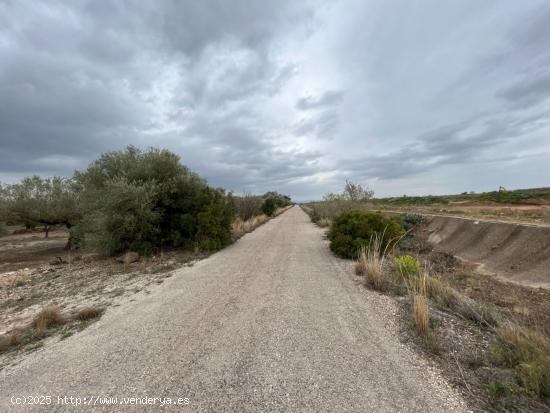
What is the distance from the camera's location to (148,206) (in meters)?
10.4

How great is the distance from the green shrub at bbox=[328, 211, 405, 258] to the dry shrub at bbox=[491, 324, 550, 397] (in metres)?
5.64

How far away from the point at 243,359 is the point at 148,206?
28.1 feet

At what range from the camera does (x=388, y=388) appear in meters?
2.77

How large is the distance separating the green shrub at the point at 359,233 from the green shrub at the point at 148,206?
17.1 feet

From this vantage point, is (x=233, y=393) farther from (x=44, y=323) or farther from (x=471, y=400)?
(x=44, y=323)

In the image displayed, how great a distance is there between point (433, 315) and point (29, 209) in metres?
25.1

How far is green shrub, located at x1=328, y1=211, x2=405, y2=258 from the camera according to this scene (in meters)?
9.35

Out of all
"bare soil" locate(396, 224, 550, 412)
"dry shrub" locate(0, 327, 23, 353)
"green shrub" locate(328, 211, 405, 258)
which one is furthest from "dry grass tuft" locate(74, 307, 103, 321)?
"green shrub" locate(328, 211, 405, 258)

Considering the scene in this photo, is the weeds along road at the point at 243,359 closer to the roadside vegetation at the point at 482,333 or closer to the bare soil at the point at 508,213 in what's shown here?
the roadside vegetation at the point at 482,333

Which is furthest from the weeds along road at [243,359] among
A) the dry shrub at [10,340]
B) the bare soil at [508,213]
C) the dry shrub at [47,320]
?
the bare soil at [508,213]

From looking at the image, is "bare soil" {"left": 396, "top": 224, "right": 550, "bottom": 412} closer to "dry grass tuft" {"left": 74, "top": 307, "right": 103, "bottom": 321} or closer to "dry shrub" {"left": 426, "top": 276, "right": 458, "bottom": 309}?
"dry shrub" {"left": 426, "top": 276, "right": 458, "bottom": 309}

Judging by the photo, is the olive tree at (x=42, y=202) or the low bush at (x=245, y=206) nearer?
the olive tree at (x=42, y=202)

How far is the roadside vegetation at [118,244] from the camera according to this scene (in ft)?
18.5

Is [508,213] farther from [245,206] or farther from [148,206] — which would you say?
[148,206]
